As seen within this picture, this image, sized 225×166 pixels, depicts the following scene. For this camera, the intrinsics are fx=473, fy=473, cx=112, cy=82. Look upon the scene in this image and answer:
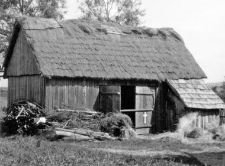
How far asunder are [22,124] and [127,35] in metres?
8.07

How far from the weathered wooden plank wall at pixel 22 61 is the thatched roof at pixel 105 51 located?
1.55 feet

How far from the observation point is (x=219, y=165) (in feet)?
42.7

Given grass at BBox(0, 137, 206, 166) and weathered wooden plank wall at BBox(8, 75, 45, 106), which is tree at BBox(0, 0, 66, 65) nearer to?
weathered wooden plank wall at BBox(8, 75, 45, 106)

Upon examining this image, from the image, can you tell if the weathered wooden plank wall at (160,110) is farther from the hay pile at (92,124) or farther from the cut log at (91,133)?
the cut log at (91,133)

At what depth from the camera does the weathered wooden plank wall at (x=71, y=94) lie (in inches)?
775

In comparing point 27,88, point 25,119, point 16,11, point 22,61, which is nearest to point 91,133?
point 25,119

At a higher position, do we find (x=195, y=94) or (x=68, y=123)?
(x=195, y=94)

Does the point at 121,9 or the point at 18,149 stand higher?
the point at 121,9

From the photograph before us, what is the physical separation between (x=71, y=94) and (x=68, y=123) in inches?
79.2

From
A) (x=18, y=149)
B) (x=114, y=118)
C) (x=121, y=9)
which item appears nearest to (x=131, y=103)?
(x=114, y=118)

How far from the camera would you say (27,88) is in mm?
21172

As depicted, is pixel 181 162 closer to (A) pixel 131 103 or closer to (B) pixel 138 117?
(B) pixel 138 117

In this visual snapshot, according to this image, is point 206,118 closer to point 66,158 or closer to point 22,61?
point 22,61

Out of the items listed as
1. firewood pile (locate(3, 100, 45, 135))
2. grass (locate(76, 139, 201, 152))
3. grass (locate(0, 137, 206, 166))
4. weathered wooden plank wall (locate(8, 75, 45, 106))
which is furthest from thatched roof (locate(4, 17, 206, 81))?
grass (locate(0, 137, 206, 166))
